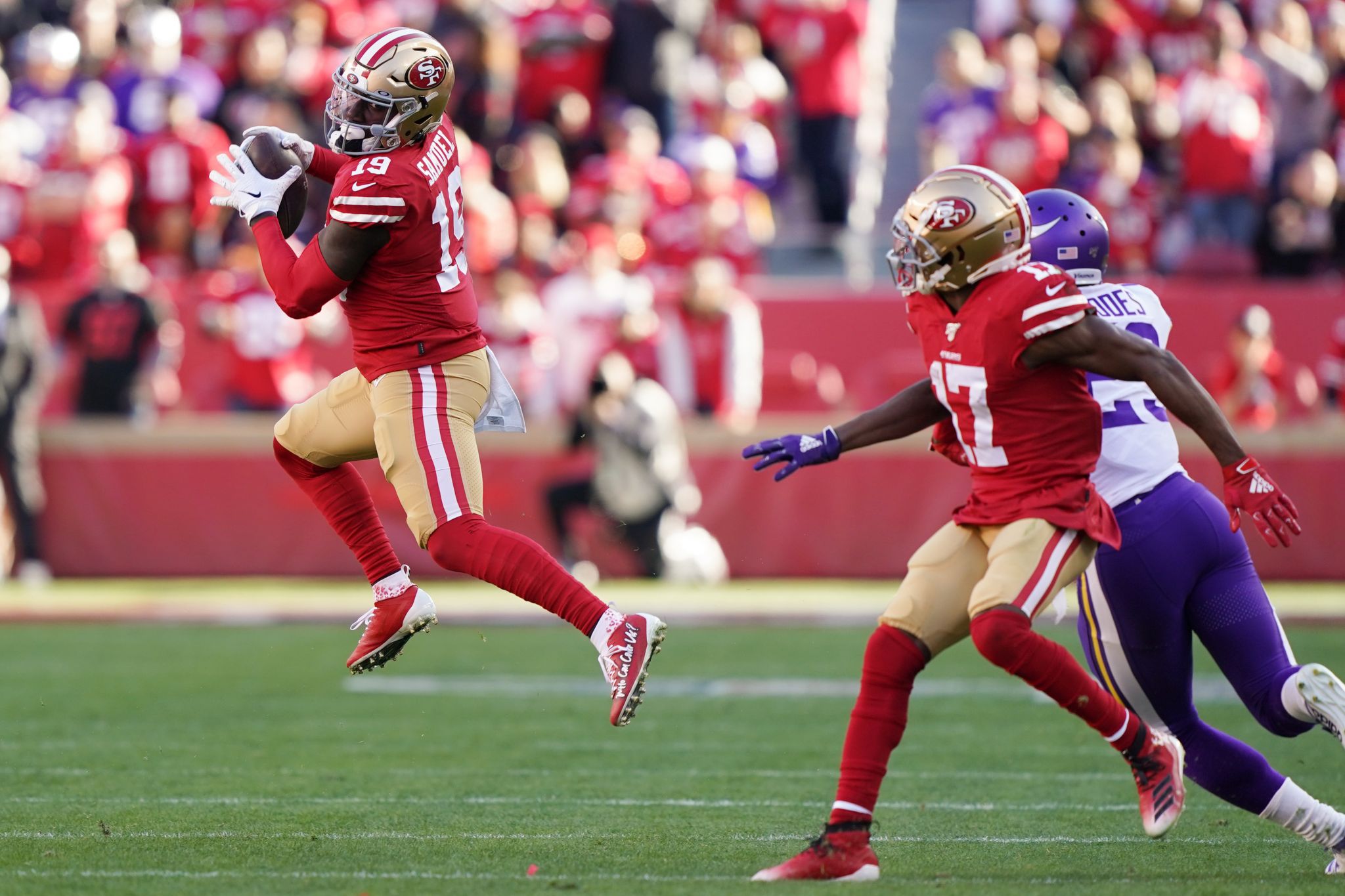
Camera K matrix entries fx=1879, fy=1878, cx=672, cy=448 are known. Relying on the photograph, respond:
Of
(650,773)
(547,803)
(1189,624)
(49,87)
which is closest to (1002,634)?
(1189,624)

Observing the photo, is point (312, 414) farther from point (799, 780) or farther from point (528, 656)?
point (528, 656)

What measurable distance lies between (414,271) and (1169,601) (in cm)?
232

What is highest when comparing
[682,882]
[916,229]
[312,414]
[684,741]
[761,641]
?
[916,229]

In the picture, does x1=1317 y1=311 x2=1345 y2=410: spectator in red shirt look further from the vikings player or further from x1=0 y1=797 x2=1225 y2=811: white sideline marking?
the vikings player

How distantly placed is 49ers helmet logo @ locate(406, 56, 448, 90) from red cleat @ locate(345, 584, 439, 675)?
1489 mm

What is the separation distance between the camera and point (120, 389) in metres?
13.0

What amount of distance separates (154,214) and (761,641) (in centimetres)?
670

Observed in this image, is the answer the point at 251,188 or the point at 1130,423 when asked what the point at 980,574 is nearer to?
the point at 1130,423

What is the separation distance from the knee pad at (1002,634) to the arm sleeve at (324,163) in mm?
2471

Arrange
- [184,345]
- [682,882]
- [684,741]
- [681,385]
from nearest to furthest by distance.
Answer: [682,882]
[684,741]
[681,385]
[184,345]

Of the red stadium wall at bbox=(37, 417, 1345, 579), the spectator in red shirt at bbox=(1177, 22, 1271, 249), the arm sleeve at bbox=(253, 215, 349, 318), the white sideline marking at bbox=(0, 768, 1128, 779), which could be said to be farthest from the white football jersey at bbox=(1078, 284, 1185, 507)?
the spectator in red shirt at bbox=(1177, 22, 1271, 249)

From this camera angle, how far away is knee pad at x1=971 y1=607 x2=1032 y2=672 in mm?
4508

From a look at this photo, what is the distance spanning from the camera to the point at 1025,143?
1355 cm

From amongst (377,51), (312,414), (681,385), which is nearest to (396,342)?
(312,414)
